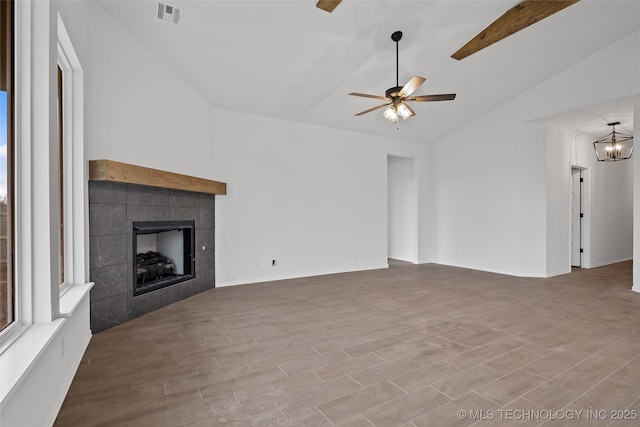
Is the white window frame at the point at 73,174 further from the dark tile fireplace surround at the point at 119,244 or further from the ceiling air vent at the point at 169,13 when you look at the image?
the ceiling air vent at the point at 169,13

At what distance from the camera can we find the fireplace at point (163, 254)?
3.87 m

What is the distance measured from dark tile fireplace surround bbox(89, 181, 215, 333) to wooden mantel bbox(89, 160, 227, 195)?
18 cm

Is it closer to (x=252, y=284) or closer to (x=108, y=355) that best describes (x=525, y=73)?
(x=252, y=284)

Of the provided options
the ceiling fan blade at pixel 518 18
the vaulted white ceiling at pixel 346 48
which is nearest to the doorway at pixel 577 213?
the vaulted white ceiling at pixel 346 48

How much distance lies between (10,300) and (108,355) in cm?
108

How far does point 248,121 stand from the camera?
5.49m

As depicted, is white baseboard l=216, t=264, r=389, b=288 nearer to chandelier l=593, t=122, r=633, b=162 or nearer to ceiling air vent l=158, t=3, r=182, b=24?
ceiling air vent l=158, t=3, r=182, b=24

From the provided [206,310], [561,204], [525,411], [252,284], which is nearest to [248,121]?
[252,284]

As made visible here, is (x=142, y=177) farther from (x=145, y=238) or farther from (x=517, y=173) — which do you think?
(x=517, y=173)

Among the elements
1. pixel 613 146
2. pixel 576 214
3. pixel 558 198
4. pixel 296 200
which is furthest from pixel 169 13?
pixel 576 214

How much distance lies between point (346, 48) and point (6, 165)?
3738 mm

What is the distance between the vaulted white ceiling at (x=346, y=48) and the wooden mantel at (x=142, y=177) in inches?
57.6

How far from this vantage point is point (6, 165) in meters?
1.71

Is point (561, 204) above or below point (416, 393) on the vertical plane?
above
